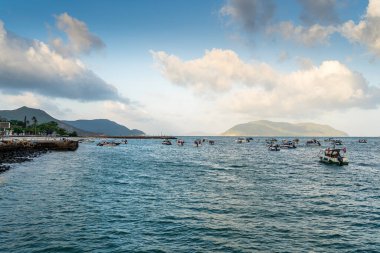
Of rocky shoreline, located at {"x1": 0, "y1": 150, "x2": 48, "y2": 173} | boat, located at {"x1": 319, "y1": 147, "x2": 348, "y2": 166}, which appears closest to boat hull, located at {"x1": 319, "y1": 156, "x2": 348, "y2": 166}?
boat, located at {"x1": 319, "y1": 147, "x2": 348, "y2": 166}

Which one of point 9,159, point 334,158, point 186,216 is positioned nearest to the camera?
point 186,216

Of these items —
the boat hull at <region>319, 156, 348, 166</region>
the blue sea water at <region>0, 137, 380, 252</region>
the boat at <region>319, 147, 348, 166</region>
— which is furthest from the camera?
the boat at <region>319, 147, 348, 166</region>

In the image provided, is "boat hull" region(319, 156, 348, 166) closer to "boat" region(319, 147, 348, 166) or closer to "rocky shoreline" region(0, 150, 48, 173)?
"boat" region(319, 147, 348, 166)

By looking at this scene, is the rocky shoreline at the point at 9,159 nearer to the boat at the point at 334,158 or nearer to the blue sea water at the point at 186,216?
the blue sea water at the point at 186,216

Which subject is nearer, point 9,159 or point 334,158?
point 9,159

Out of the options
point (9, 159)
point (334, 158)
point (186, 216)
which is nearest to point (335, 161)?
point (334, 158)

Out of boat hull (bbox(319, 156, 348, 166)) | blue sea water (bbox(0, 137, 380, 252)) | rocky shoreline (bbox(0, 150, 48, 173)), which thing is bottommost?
blue sea water (bbox(0, 137, 380, 252))

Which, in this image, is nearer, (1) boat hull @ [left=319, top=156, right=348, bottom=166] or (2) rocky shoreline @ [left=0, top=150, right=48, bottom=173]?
(2) rocky shoreline @ [left=0, top=150, right=48, bottom=173]

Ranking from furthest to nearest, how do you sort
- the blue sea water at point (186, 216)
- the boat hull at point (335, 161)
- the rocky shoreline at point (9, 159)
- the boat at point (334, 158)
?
the boat at point (334, 158)
the boat hull at point (335, 161)
the rocky shoreline at point (9, 159)
the blue sea water at point (186, 216)

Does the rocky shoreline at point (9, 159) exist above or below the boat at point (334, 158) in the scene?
below

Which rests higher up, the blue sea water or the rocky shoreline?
the rocky shoreline

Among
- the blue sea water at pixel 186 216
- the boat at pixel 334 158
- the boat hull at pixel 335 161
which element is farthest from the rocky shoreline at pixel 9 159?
the boat at pixel 334 158

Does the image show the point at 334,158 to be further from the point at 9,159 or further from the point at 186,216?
the point at 9,159

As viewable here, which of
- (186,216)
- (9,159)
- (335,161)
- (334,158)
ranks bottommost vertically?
(186,216)
